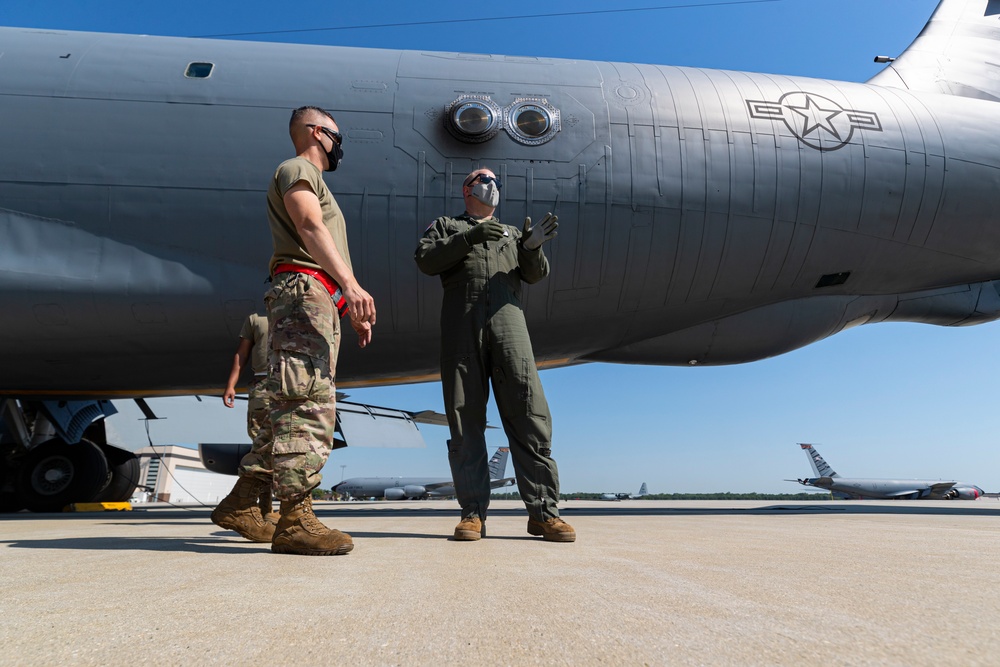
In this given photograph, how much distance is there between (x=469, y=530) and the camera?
9.12 feet

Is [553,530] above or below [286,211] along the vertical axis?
below

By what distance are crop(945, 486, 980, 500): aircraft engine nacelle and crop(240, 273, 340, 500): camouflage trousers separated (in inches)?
2016

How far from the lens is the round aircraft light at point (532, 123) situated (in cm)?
565

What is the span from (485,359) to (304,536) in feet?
4.06

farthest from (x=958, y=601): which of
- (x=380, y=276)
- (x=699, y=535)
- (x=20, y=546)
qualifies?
(x=380, y=276)

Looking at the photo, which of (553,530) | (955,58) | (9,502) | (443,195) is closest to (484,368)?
(553,530)

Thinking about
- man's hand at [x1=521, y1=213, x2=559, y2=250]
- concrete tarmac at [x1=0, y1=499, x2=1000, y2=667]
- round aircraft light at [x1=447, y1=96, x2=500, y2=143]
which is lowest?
concrete tarmac at [x1=0, y1=499, x2=1000, y2=667]

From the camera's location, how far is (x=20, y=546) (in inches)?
94.1

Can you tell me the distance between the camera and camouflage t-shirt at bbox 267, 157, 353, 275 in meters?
2.33

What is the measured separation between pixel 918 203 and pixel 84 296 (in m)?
7.51

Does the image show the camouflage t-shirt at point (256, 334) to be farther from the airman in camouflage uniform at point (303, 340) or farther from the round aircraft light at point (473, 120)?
the round aircraft light at point (473, 120)

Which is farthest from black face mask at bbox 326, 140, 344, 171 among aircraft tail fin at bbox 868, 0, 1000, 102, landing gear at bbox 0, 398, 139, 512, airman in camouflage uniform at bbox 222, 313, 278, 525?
aircraft tail fin at bbox 868, 0, 1000, 102

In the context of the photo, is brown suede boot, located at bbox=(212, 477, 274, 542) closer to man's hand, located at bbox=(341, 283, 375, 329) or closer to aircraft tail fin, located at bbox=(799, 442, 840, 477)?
man's hand, located at bbox=(341, 283, 375, 329)

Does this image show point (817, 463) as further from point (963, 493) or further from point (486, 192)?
point (486, 192)
